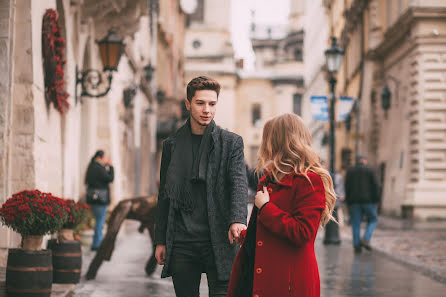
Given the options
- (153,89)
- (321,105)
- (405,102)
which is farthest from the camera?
(153,89)

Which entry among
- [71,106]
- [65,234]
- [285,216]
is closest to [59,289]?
[65,234]

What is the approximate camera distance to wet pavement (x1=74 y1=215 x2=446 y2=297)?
910 centimetres

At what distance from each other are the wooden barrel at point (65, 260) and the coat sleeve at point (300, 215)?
17.1 ft

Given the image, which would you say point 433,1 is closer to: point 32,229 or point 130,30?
point 130,30

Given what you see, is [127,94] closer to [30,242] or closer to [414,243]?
[414,243]

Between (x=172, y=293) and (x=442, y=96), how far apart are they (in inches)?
641

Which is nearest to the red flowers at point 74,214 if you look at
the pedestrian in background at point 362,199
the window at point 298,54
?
the pedestrian in background at point 362,199

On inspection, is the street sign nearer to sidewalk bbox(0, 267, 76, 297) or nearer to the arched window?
sidewalk bbox(0, 267, 76, 297)

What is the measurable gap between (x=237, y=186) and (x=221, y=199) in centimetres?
12

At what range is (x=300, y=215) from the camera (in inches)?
160

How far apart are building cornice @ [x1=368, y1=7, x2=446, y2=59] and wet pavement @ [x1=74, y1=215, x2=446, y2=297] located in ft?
36.1

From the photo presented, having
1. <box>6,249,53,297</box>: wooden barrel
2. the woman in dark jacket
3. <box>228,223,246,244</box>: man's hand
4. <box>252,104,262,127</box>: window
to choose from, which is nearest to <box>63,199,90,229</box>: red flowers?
<box>6,249,53,297</box>: wooden barrel

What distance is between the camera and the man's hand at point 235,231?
178 inches

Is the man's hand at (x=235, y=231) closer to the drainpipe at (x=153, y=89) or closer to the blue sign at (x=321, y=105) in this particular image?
the blue sign at (x=321, y=105)
